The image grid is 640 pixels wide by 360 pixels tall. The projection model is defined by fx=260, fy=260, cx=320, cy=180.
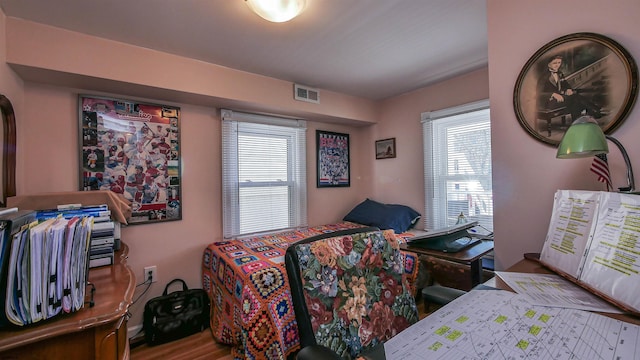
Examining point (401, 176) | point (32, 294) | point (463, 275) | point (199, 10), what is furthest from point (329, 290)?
point (401, 176)

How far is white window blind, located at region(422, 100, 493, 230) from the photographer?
264 centimetres

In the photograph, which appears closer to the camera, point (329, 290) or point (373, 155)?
point (329, 290)

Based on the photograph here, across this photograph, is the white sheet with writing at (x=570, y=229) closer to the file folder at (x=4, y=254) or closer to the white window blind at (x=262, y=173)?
the file folder at (x=4, y=254)

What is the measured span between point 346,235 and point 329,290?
235 millimetres

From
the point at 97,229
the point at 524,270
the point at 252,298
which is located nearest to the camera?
the point at 524,270

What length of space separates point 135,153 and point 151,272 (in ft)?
3.51

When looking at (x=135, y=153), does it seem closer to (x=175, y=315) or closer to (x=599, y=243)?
(x=175, y=315)

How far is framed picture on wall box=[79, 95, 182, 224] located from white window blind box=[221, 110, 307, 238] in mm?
486

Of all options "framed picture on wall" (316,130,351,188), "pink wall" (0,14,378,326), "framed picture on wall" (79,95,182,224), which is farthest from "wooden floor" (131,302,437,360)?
"framed picture on wall" (316,130,351,188)

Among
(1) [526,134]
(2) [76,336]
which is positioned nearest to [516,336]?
(1) [526,134]

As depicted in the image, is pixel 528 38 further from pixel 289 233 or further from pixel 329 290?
pixel 289 233

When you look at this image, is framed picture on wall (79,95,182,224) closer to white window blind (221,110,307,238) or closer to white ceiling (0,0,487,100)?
white window blind (221,110,307,238)

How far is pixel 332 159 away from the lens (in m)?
3.62

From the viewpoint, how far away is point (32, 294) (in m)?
0.77
